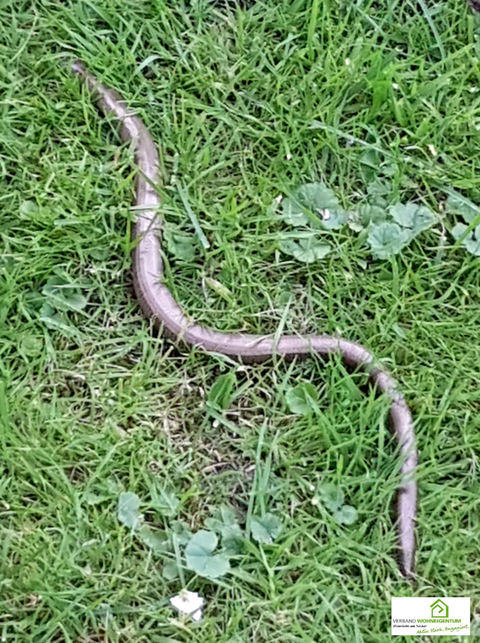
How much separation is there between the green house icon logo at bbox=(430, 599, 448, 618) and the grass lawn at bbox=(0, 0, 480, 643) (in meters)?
0.04

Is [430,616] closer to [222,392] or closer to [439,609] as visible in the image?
[439,609]

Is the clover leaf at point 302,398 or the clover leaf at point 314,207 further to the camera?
the clover leaf at point 314,207

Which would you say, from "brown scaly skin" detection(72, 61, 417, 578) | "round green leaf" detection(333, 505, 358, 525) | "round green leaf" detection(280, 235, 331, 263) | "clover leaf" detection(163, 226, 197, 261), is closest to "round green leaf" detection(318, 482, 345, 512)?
"round green leaf" detection(333, 505, 358, 525)

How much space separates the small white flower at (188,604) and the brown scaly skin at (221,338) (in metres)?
0.61

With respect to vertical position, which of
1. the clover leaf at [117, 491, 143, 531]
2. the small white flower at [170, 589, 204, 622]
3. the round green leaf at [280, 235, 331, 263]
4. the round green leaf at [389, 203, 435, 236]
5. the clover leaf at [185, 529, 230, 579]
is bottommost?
the small white flower at [170, 589, 204, 622]

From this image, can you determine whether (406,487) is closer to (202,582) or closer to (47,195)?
(202,582)

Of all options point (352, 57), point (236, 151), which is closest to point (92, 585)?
point (236, 151)

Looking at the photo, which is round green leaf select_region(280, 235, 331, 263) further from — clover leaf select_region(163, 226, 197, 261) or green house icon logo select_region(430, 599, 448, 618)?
green house icon logo select_region(430, 599, 448, 618)

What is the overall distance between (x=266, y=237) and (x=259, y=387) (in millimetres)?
518

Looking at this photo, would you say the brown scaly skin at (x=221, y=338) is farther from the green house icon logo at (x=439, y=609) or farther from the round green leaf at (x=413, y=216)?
the round green leaf at (x=413, y=216)

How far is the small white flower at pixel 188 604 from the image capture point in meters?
2.94

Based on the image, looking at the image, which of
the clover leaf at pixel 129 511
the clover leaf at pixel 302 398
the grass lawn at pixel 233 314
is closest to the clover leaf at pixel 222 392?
the grass lawn at pixel 233 314

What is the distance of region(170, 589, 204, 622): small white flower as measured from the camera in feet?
9.64

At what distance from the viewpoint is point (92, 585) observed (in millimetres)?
2975
